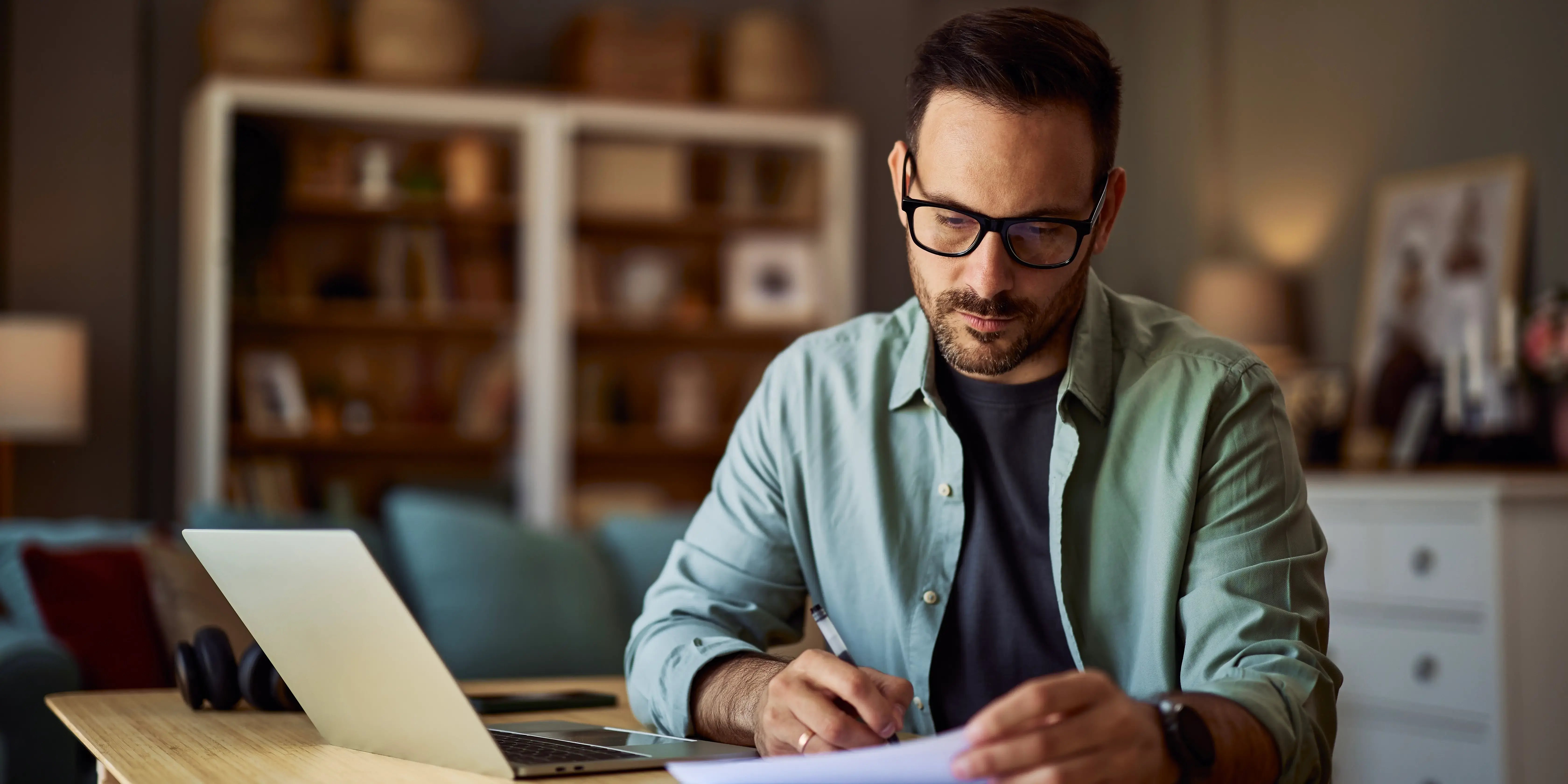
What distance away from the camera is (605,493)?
5113 millimetres

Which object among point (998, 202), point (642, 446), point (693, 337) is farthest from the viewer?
point (693, 337)

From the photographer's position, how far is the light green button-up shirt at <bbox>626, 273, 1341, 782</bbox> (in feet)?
3.78

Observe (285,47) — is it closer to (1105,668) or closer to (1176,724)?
A: (1105,668)

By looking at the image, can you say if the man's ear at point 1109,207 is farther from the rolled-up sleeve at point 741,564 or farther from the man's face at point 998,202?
the rolled-up sleeve at point 741,564

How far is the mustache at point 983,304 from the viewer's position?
1269 millimetres

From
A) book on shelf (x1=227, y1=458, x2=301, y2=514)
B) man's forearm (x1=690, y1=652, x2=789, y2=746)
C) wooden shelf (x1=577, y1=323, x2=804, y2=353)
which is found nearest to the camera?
man's forearm (x1=690, y1=652, x2=789, y2=746)

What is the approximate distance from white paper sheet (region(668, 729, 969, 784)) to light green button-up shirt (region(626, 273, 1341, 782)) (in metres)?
0.32

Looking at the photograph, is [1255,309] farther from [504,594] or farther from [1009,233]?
[1009,233]

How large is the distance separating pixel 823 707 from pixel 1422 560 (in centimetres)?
243

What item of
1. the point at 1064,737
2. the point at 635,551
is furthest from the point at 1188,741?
the point at 635,551

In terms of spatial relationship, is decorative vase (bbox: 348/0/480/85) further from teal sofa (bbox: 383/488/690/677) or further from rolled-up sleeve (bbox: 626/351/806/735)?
rolled-up sleeve (bbox: 626/351/806/735)


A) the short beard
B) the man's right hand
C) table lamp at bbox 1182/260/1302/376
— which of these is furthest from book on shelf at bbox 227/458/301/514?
the man's right hand

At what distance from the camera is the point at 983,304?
4.17 feet

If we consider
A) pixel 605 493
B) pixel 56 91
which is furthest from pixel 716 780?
pixel 56 91
